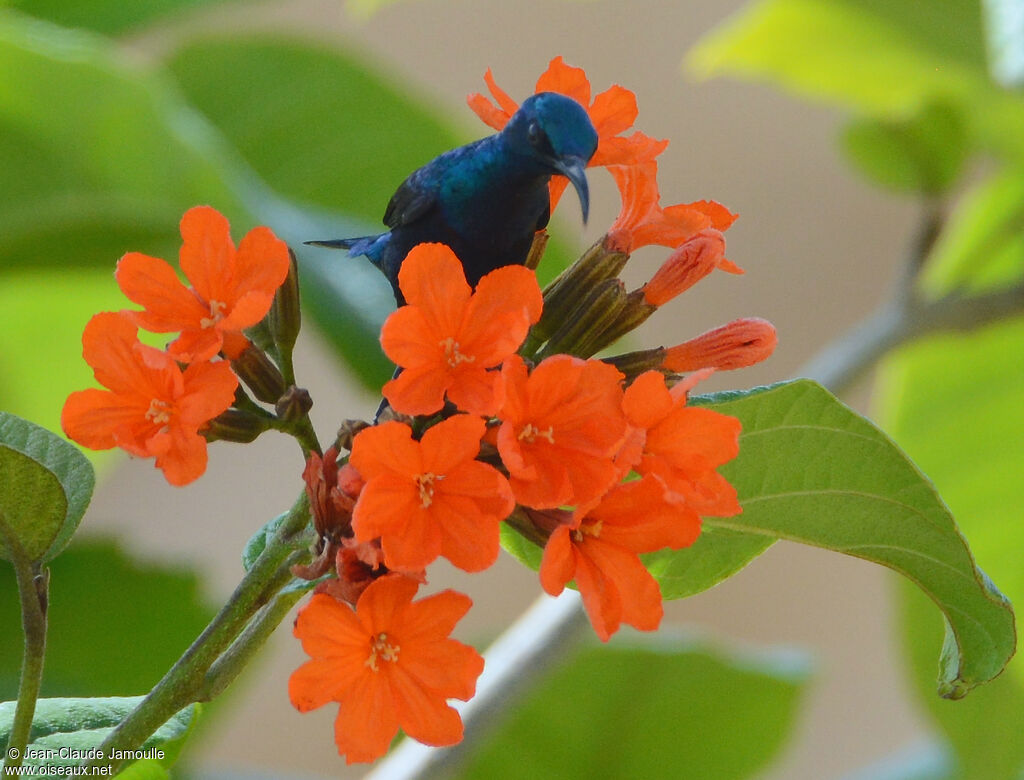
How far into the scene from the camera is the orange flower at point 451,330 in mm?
283

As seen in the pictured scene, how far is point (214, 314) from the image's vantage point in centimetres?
32

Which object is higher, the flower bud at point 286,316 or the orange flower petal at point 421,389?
the orange flower petal at point 421,389

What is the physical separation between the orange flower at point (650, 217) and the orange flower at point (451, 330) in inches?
3.5

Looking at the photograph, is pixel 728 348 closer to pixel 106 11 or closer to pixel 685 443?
pixel 685 443

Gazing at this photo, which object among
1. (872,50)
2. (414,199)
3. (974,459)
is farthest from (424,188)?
(974,459)

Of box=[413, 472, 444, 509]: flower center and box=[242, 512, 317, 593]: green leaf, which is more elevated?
box=[413, 472, 444, 509]: flower center

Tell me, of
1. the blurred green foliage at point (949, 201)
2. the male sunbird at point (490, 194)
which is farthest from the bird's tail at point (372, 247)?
the blurred green foliage at point (949, 201)

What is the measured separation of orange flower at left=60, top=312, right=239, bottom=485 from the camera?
29 cm

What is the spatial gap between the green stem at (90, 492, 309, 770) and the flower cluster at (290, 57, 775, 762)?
2cm

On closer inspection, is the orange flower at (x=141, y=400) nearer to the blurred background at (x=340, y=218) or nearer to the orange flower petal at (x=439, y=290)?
the orange flower petal at (x=439, y=290)

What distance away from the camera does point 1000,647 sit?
333 millimetres

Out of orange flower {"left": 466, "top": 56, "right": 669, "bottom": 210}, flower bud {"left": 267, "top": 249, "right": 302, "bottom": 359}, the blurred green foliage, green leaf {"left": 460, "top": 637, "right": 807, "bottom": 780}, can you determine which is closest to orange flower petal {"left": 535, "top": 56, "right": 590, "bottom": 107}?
orange flower {"left": 466, "top": 56, "right": 669, "bottom": 210}

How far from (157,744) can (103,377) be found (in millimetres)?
100

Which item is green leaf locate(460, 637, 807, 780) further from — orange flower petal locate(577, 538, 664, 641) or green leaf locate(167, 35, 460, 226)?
orange flower petal locate(577, 538, 664, 641)
